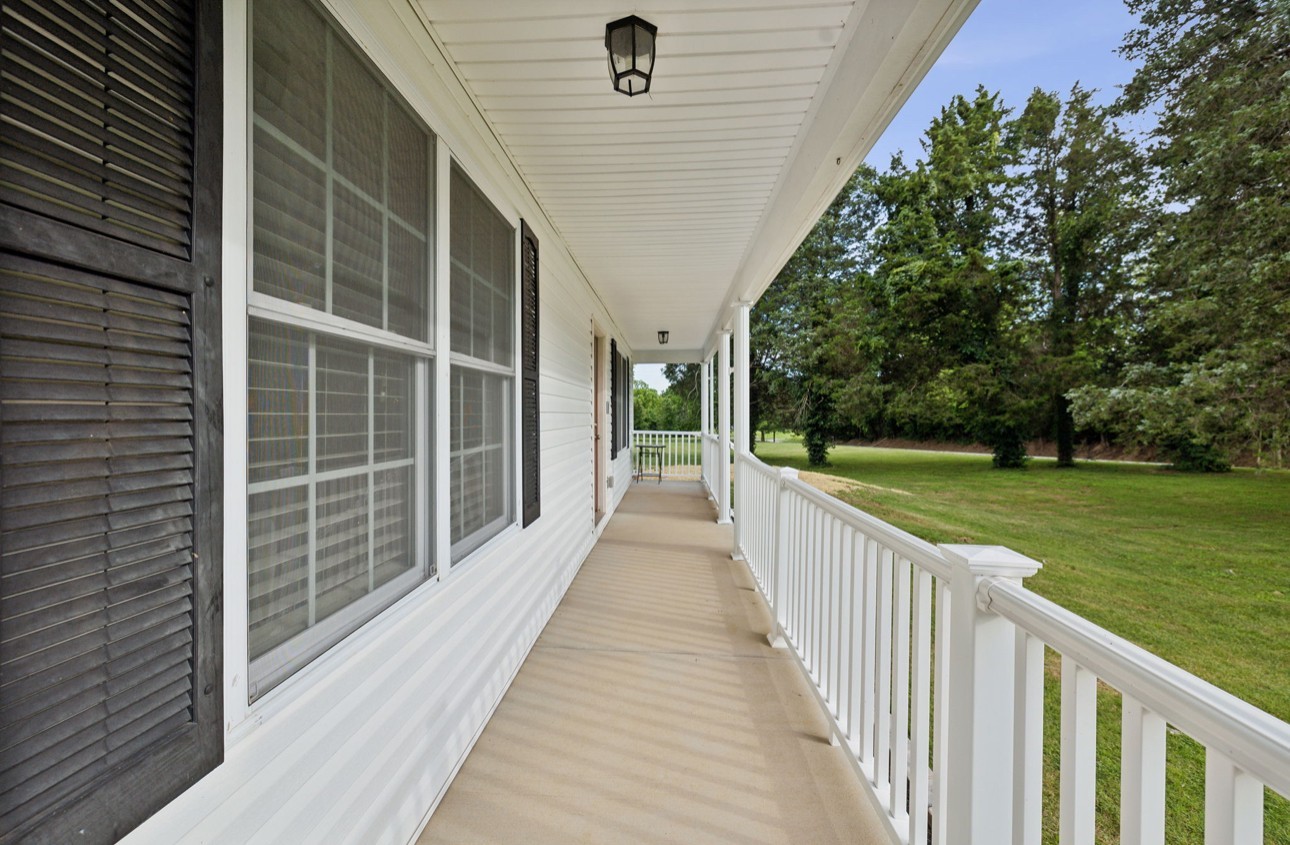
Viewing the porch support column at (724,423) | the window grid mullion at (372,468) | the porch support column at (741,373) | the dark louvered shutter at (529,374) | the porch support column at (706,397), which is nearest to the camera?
the window grid mullion at (372,468)

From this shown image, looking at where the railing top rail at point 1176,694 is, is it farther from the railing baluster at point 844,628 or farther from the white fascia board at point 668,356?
the white fascia board at point 668,356

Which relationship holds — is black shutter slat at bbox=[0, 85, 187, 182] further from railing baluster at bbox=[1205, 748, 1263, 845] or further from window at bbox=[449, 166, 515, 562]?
railing baluster at bbox=[1205, 748, 1263, 845]

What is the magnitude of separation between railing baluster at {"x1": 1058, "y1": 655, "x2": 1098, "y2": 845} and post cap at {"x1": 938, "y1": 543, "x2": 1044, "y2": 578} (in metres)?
0.24

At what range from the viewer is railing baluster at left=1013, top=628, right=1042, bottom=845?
1.01 metres

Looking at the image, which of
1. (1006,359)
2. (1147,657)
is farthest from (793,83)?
(1006,359)

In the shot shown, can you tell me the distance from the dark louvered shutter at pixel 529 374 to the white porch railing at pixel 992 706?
1655 millimetres

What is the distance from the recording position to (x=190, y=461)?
2.80 ft

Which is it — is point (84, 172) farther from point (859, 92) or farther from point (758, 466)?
point (758, 466)

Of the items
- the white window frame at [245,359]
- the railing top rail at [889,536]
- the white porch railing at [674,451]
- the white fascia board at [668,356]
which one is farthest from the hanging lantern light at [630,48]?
the white porch railing at [674,451]

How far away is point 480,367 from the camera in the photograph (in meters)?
2.35

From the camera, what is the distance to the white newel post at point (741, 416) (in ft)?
15.7

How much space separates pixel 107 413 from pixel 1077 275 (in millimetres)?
18013

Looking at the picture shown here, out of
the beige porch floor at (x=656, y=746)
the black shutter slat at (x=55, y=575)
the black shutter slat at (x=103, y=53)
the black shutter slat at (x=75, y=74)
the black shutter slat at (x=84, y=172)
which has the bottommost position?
the beige porch floor at (x=656, y=746)

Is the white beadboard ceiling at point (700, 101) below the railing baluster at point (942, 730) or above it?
above
